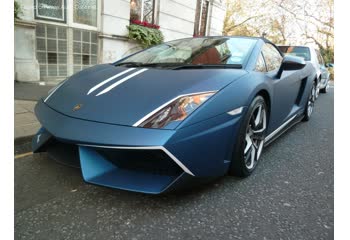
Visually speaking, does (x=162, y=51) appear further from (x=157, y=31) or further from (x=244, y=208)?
(x=157, y=31)

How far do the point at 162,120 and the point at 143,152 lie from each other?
229mm

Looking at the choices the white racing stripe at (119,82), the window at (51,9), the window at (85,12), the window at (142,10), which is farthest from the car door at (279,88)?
the window at (142,10)

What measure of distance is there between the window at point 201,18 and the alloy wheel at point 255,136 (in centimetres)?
1036

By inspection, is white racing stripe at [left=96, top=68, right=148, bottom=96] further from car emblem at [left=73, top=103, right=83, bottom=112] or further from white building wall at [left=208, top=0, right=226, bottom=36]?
white building wall at [left=208, top=0, right=226, bottom=36]

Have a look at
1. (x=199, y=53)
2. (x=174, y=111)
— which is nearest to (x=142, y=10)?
(x=199, y=53)

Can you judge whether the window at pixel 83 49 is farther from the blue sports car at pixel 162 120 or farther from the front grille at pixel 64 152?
the front grille at pixel 64 152

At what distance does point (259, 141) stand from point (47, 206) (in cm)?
183

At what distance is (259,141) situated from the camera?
8.58 ft

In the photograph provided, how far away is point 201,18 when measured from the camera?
496 inches

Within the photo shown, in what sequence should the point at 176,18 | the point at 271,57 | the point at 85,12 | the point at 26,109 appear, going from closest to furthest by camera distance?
the point at 271,57 → the point at 26,109 → the point at 85,12 → the point at 176,18

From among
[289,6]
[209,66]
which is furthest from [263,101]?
[289,6]

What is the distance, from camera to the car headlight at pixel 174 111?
68.4 inches

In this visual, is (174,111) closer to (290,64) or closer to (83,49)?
(290,64)

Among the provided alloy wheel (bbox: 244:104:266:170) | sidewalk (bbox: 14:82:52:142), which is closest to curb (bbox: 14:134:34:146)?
sidewalk (bbox: 14:82:52:142)
